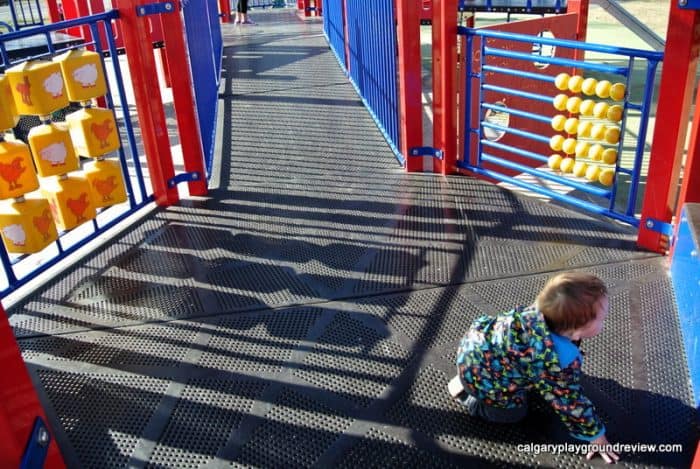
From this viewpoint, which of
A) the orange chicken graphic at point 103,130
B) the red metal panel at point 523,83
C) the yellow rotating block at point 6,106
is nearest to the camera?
the yellow rotating block at point 6,106

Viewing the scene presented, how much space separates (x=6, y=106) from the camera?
329 cm

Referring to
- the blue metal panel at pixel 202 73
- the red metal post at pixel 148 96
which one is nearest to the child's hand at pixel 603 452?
the red metal post at pixel 148 96

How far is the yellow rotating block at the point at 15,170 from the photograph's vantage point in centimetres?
337

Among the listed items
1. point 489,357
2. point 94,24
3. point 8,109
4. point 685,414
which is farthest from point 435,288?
point 94,24

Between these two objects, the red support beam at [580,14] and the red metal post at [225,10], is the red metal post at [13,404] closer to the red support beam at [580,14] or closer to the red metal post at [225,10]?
the red support beam at [580,14]

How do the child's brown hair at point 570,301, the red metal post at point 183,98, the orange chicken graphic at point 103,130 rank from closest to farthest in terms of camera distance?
the child's brown hair at point 570,301 < the orange chicken graphic at point 103,130 < the red metal post at point 183,98

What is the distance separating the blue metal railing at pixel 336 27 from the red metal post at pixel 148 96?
415 cm

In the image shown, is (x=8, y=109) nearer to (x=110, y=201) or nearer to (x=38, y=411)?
(x=110, y=201)

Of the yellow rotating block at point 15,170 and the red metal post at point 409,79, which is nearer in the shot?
the yellow rotating block at point 15,170

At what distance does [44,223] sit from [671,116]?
379 centimetres

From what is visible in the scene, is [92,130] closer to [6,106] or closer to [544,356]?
[6,106]

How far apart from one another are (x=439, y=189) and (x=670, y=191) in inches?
71.6

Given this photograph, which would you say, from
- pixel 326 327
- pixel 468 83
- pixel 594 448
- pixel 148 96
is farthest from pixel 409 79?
pixel 594 448

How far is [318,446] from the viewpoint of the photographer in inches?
98.7
